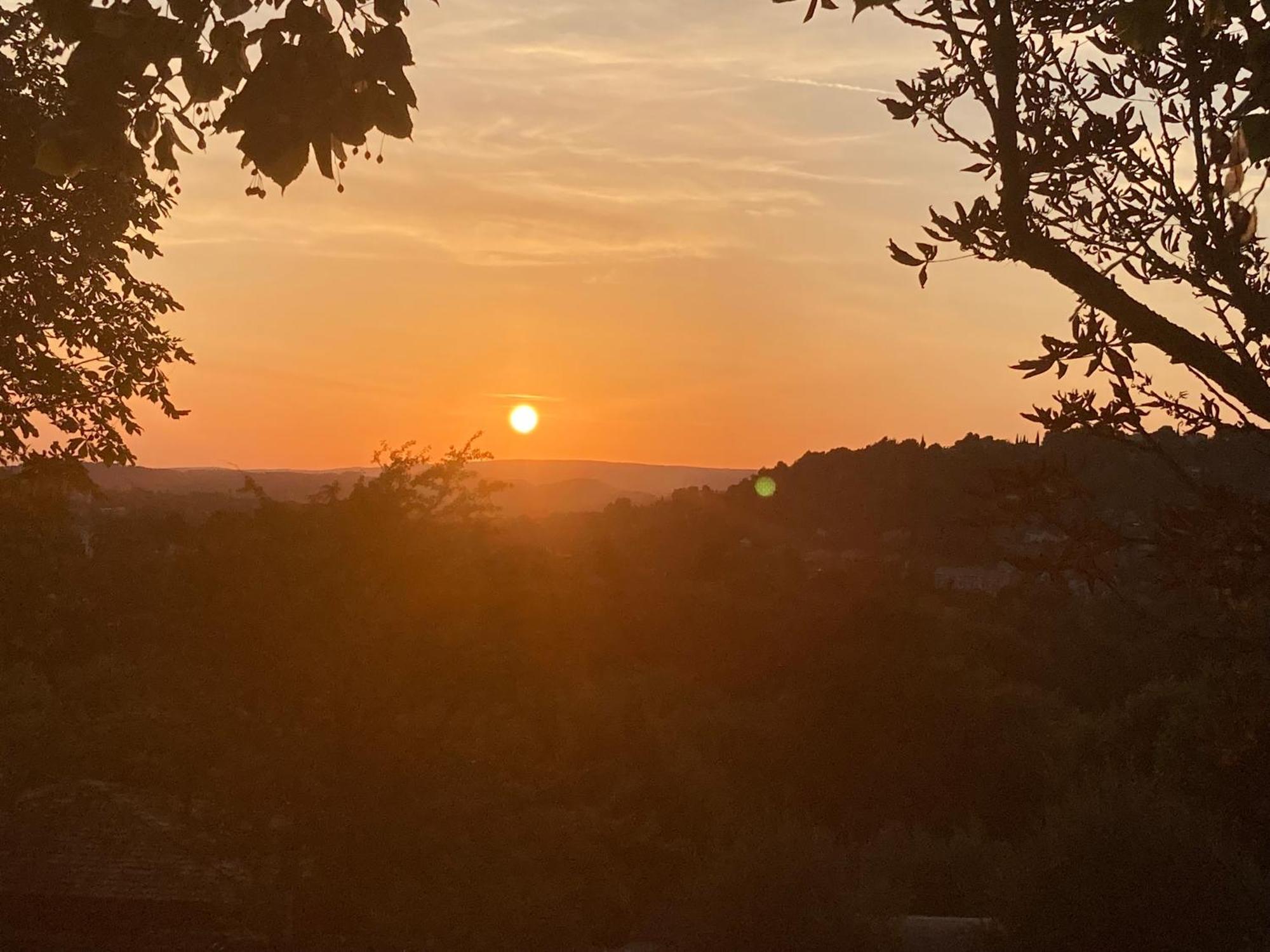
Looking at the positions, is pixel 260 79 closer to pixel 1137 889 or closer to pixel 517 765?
pixel 1137 889

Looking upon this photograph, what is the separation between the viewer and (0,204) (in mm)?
13508

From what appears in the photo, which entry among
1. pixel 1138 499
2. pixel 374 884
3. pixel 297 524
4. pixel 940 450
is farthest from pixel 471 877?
pixel 940 450

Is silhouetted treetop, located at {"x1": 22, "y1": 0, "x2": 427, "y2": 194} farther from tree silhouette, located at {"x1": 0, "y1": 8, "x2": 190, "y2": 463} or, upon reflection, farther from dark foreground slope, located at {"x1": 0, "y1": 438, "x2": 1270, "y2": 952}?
tree silhouette, located at {"x1": 0, "y1": 8, "x2": 190, "y2": 463}

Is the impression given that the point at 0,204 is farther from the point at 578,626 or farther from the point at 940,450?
the point at 940,450

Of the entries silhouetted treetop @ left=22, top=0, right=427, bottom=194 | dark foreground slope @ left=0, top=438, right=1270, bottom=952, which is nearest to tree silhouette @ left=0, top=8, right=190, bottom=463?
dark foreground slope @ left=0, top=438, right=1270, bottom=952

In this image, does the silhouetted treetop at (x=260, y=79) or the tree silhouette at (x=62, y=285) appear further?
the tree silhouette at (x=62, y=285)

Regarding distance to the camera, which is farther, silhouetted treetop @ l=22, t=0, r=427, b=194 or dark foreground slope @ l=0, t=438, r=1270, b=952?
dark foreground slope @ l=0, t=438, r=1270, b=952

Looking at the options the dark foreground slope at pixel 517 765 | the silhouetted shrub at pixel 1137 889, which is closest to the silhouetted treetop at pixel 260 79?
the dark foreground slope at pixel 517 765

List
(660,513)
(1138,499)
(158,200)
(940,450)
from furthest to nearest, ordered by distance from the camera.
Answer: (940,450) → (660,513) → (1138,499) → (158,200)

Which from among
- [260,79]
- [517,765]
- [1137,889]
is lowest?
[517,765]

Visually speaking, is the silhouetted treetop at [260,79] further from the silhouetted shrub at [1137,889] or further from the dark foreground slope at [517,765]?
the silhouetted shrub at [1137,889]

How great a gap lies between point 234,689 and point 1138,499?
6428cm

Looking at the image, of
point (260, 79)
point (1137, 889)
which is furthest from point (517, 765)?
point (260, 79)

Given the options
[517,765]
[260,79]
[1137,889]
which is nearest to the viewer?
[260,79]
